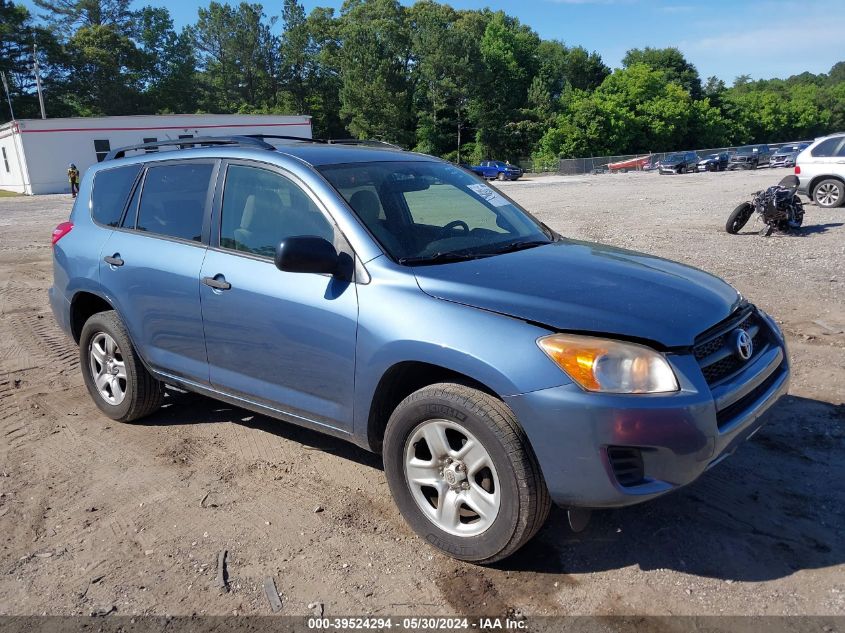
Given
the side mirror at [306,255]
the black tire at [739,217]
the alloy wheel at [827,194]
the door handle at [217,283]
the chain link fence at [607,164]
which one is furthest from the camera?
the chain link fence at [607,164]

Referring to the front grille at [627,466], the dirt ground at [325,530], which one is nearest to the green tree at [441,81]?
the dirt ground at [325,530]

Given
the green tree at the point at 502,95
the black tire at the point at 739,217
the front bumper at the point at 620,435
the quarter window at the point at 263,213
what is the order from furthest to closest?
the green tree at the point at 502,95 < the black tire at the point at 739,217 < the quarter window at the point at 263,213 < the front bumper at the point at 620,435

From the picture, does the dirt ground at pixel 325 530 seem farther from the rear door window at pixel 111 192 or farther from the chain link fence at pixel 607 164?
the chain link fence at pixel 607 164

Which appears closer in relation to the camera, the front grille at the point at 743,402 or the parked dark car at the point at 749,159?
the front grille at the point at 743,402

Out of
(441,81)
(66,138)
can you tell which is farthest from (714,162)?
(66,138)

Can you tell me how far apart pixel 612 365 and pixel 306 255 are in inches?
57.8

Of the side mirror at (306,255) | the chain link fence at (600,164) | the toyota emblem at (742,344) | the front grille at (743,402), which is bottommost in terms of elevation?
the chain link fence at (600,164)

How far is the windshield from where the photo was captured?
352 cm

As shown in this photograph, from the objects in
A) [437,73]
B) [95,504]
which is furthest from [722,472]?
[437,73]

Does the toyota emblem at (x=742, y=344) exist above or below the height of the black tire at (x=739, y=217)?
above

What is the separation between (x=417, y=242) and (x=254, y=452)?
1785mm

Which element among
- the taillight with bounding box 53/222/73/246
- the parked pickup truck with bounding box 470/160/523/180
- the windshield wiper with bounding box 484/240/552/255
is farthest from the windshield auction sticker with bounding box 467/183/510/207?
the parked pickup truck with bounding box 470/160/523/180

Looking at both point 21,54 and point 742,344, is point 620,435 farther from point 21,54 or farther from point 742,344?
point 21,54

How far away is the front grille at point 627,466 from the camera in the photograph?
266 centimetres
